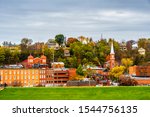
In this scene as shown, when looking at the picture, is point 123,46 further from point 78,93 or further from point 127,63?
point 78,93

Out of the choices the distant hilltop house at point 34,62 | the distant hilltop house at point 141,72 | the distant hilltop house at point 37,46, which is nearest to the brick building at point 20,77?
the distant hilltop house at point 34,62

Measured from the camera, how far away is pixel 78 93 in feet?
15.2

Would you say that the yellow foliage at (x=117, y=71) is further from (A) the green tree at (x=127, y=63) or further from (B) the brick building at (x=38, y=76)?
(B) the brick building at (x=38, y=76)

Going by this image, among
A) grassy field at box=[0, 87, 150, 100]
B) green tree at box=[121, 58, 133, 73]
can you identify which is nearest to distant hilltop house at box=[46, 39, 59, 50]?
green tree at box=[121, 58, 133, 73]

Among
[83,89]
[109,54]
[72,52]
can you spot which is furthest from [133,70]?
[83,89]

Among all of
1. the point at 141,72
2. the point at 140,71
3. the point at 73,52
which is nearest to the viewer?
the point at 73,52

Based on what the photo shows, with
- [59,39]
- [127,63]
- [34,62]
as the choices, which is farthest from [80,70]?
[127,63]

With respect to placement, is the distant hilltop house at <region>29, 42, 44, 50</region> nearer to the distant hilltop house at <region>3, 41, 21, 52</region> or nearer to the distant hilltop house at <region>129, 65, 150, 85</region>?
the distant hilltop house at <region>3, 41, 21, 52</region>

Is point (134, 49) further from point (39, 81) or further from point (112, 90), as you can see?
point (112, 90)

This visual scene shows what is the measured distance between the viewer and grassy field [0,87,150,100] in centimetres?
439

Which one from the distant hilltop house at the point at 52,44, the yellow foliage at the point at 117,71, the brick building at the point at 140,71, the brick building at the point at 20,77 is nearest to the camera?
the brick building at the point at 20,77

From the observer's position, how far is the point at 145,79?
12.5 metres

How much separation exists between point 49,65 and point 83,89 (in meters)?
8.85

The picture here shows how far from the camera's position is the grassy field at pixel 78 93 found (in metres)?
4.39
